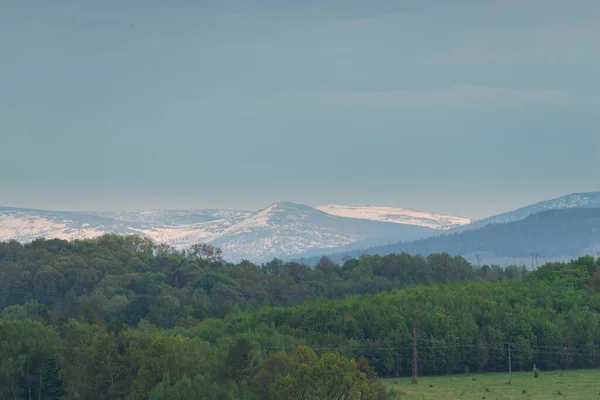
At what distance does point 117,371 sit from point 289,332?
40.7 m

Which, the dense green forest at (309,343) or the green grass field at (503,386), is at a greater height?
the dense green forest at (309,343)

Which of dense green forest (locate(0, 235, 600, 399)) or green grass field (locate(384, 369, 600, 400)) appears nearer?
dense green forest (locate(0, 235, 600, 399))

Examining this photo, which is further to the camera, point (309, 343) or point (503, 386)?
point (309, 343)

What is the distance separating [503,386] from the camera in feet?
389

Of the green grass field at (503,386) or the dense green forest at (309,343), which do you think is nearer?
the dense green forest at (309,343)

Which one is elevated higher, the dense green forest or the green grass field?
the dense green forest

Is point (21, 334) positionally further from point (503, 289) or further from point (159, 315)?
point (503, 289)

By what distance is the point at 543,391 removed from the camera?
372 ft

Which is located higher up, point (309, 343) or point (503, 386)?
point (309, 343)

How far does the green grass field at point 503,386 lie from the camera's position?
110m

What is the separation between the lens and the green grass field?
110m

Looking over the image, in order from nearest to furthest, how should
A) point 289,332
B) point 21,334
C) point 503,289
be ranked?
point 21,334 < point 289,332 < point 503,289

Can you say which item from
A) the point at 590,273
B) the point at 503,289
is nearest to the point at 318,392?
the point at 503,289

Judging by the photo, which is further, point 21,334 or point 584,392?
point 21,334
